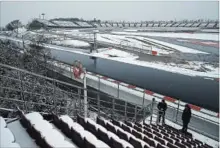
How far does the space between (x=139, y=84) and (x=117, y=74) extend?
3.58 metres

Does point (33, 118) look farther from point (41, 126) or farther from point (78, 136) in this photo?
point (78, 136)

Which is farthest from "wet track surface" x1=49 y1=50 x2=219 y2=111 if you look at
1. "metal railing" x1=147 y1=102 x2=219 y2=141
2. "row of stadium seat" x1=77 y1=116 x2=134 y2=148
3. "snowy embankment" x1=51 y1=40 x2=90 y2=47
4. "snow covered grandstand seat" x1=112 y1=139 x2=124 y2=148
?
"snow covered grandstand seat" x1=112 y1=139 x2=124 y2=148

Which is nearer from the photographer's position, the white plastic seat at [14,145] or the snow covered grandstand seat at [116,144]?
the white plastic seat at [14,145]

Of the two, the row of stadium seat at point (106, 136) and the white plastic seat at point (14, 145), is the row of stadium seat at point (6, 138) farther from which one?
the row of stadium seat at point (106, 136)

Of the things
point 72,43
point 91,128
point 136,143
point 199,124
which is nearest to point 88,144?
point 91,128

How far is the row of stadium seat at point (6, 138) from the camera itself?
3457 mm

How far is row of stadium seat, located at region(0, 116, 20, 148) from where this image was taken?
346 cm

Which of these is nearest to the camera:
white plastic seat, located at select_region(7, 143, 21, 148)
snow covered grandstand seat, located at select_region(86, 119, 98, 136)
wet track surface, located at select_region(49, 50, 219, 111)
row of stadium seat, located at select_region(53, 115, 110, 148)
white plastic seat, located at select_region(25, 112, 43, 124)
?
white plastic seat, located at select_region(7, 143, 21, 148)

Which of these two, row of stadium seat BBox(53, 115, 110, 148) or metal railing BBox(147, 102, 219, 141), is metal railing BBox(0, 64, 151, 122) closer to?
row of stadium seat BBox(53, 115, 110, 148)

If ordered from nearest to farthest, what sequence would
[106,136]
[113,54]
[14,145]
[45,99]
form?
[14,145]
[106,136]
[45,99]
[113,54]

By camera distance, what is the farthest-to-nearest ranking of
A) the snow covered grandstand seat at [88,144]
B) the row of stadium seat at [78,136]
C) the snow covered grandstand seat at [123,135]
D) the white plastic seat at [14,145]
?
1. the snow covered grandstand seat at [123,135]
2. the row of stadium seat at [78,136]
3. the snow covered grandstand seat at [88,144]
4. the white plastic seat at [14,145]

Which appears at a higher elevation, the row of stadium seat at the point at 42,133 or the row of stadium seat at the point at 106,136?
the row of stadium seat at the point at 42,133

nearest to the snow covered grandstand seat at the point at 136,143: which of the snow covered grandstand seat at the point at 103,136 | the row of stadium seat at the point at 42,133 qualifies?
the snow covered grandstand seat at the point at 103,136

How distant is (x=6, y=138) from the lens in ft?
12.0
